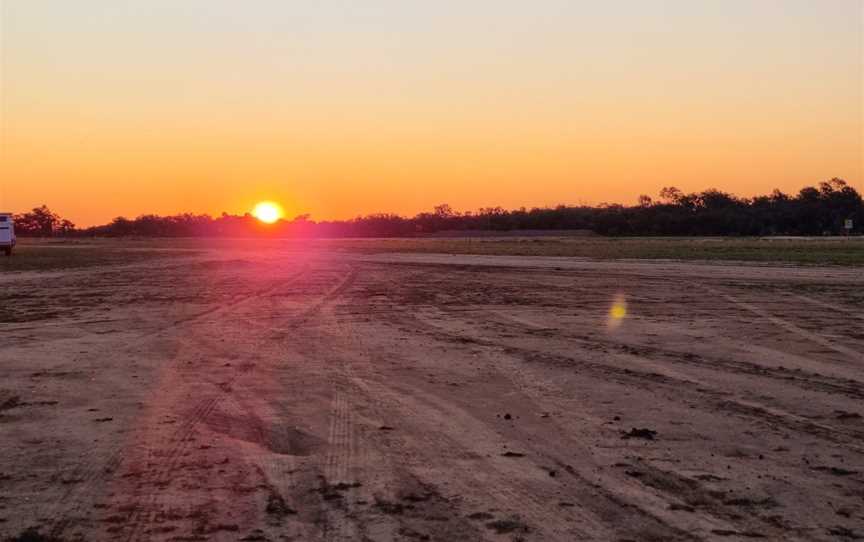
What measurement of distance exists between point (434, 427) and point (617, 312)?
8375 millimetres

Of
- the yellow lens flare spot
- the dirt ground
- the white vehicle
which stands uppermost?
the white vehicle

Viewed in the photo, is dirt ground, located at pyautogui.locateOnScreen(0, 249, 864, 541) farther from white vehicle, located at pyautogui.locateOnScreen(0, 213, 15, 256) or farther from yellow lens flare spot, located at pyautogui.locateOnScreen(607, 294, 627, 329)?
white vehicle, located at pyautogui.locateOnScreen(0, 213, 15, 256)

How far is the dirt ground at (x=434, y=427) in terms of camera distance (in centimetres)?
421

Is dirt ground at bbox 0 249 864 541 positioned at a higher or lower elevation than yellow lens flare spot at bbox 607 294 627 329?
higher

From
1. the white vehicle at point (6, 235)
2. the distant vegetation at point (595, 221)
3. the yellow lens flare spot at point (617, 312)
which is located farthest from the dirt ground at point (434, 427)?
the distant vegetation at point (595, 221)

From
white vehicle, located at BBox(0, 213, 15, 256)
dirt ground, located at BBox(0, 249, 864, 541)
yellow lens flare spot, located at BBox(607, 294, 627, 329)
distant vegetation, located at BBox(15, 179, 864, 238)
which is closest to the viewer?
dirt ground, located at BBox(0, 249, 864, 541)

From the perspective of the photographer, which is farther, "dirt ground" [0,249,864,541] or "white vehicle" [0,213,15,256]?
"white vehicle" [0,213,15,256]

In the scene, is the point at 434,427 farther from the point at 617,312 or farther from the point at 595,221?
the point at 595,221

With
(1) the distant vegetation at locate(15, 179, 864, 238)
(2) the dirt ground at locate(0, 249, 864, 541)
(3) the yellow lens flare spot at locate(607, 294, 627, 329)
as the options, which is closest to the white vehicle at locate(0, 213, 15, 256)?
(2) the dirt ground at locate(0, 249, 864, 541)

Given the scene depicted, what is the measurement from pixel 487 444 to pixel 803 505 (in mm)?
1999

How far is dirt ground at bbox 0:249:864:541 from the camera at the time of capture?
13.8 ft

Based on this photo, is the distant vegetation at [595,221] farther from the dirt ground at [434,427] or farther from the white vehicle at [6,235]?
the dirt ground at [434,427]

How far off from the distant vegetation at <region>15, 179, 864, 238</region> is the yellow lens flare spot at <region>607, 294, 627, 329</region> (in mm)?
100535

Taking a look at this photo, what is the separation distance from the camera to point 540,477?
485cm
